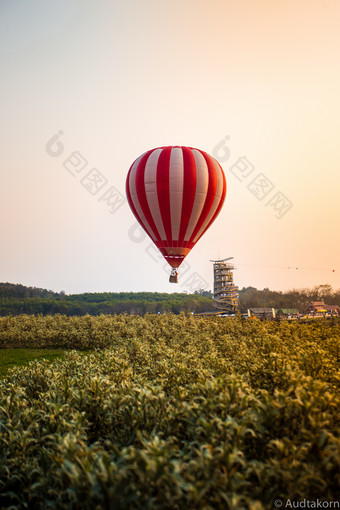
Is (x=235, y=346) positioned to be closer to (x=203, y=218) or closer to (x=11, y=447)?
(x=11, y=447)

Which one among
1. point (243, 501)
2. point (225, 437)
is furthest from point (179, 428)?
point (243, 501)

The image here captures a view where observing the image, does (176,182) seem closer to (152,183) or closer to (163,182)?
(163,182)

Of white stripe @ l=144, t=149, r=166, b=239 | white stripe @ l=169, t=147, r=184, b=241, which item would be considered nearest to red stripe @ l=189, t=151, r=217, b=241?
white stripe @ l=169, t=147, r=184, b=241

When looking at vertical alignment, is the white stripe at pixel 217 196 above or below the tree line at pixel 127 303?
above

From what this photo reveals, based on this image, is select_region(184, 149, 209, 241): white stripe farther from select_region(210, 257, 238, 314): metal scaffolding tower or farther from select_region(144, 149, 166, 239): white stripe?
select_region(210, 257, 238, 314): metal scaffolding tower

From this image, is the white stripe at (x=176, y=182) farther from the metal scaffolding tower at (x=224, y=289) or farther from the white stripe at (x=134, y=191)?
the metal scaffolding tower at (x=224, y=289)

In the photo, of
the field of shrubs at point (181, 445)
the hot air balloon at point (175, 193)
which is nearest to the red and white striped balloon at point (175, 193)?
the hot air balloon at point (175, 193)

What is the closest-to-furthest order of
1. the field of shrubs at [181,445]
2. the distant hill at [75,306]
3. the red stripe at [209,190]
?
the field of shrubs at [181,445], the red stripe at [209,190], the distant hill at [75,306]

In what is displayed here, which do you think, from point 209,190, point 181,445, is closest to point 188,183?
point 209,190
